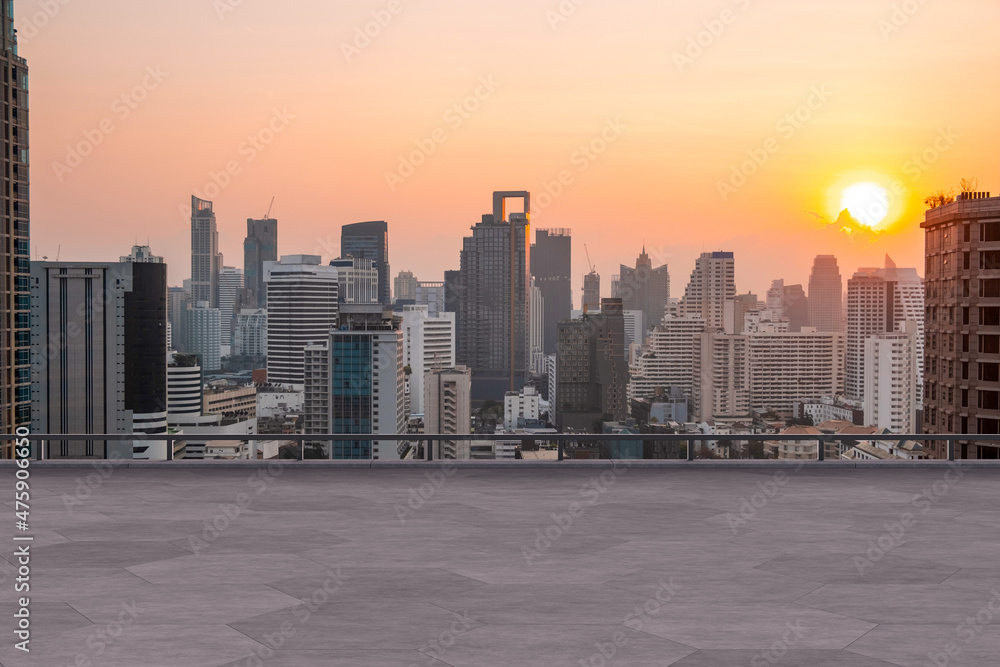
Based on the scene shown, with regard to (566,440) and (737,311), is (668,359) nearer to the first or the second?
(737,311)

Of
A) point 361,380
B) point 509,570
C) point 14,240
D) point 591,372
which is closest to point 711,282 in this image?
point 591,372

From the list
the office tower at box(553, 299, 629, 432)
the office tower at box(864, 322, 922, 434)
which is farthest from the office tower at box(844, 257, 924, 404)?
the office tower at box(553, 299, 629, 432)

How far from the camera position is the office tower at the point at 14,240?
10800 centimetres

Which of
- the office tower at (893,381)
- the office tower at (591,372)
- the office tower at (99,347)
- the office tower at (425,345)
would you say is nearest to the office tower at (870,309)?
the office tower at (893,381)

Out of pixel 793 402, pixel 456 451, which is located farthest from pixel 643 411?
pixel 456 451

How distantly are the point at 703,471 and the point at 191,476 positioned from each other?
363 inches

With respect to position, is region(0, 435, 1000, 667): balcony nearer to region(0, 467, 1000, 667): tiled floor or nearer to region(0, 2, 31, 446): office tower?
region(0, 467, 1000, 667): tiled floor

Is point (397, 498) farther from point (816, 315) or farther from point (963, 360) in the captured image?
point (816, 315)

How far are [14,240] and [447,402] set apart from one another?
176 feet

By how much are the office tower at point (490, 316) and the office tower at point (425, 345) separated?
10.7ft

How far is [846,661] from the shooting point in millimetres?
7207

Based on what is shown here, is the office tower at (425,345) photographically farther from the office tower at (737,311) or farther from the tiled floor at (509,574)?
the tiled floor at (509,574)

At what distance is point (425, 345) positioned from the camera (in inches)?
6063

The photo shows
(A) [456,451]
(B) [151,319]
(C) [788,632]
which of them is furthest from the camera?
(B) [151,319]
